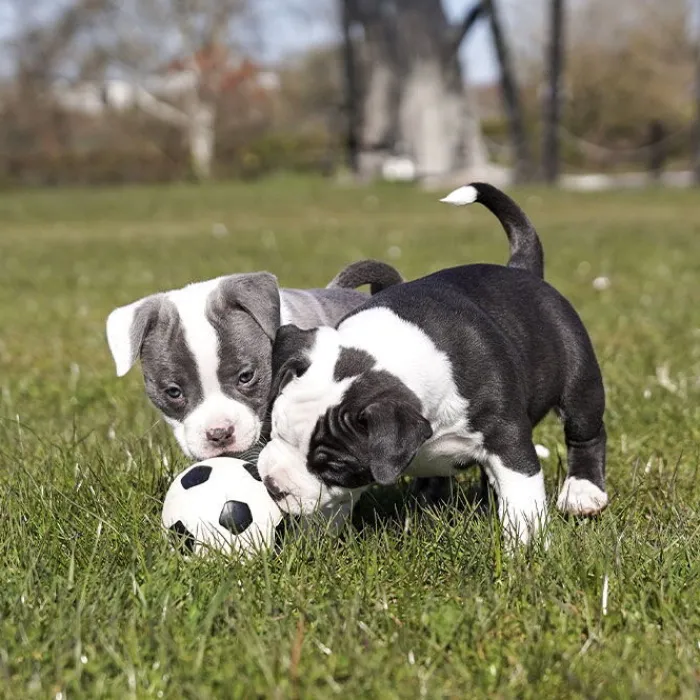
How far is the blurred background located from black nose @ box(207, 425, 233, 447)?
25.0 metres

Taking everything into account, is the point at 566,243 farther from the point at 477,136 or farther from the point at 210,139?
the point at 210,139

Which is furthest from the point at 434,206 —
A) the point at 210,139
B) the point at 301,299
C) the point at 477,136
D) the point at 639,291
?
the point at 210,139

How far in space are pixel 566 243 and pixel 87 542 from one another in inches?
447

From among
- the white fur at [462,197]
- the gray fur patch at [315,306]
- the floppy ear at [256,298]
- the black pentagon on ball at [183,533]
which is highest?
the white fur at [462,197]

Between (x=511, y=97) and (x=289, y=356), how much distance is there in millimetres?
26242

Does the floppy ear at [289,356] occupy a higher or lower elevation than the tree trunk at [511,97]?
higher

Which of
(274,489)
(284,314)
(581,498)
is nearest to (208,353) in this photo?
(284,314)

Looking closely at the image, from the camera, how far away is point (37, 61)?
48219 millimetres

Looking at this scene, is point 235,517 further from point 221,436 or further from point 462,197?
point 462,197

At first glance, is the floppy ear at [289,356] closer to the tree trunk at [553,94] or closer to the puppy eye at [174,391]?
the puppy eye at [174,391]

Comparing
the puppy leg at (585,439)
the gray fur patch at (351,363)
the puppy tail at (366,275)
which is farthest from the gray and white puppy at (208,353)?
the puppy leg at (585,439)

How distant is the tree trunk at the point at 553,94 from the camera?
2589cm

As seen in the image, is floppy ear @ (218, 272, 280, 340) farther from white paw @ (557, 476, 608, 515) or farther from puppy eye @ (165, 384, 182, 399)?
white paw @ (557, 476, 608, 515)

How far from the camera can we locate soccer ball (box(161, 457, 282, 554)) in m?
3.47
